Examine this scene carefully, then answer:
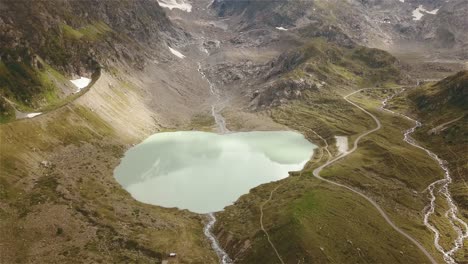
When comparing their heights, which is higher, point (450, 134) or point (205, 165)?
point (450, 134)

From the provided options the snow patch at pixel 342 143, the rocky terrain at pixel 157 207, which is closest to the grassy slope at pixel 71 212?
the rocky terrain at pixel 157 207

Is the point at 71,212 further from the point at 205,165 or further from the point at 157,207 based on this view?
the point at 205,165

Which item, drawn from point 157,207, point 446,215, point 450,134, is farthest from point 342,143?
point 157,207

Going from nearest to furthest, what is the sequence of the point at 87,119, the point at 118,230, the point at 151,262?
1. the point at 151,262
2. the point at 118,230
3. the point at 87,119

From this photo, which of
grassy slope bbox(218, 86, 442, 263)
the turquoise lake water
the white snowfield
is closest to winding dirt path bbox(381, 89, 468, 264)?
grassy slope bbox(218, 86, 442, 263)

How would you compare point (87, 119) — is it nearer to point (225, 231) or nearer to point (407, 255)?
point (225, 231)

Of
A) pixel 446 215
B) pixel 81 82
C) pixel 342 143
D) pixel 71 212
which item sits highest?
pixel 446 215

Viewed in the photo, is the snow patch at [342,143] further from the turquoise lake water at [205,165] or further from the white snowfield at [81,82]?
the white snowfield at [81,82]

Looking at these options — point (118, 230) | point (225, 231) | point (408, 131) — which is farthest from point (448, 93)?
point (118, 230)
